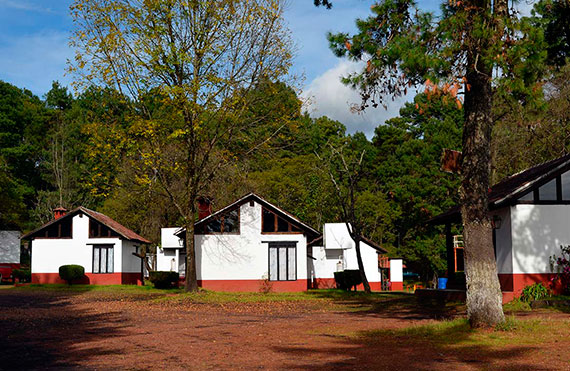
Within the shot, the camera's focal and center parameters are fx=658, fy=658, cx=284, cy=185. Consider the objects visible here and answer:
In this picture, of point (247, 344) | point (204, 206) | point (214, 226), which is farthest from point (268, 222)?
point (247, 344)

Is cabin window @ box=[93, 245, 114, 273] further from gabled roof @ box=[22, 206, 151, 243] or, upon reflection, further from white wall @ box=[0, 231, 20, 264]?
white wall @ box=[0, 231, 20, 264]

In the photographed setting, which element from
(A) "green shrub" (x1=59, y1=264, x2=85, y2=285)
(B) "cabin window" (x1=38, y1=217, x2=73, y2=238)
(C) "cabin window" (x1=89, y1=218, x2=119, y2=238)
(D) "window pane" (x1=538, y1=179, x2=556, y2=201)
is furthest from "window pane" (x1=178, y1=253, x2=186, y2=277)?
(D) "window pane" (x1=538, y1=179, x2=556, y2=201)

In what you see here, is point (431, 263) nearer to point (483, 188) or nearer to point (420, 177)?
point (420, 177)

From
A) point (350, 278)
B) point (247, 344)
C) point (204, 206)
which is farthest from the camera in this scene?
point (204, 206)

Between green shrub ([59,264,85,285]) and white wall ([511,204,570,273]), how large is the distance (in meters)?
32.1

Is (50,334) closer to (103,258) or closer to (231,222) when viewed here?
(231,222)

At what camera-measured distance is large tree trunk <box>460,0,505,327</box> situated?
45.7 ft

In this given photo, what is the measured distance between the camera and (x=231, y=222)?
3900cm

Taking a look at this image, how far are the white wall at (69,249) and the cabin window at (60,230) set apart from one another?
0.32m

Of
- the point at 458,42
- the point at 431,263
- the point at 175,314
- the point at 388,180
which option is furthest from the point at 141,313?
the point at 388,180

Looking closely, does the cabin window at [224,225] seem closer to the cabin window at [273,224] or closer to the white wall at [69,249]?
the cabin window at [273,224]

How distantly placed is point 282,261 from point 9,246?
27.1 m

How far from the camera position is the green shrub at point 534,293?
2144 cm

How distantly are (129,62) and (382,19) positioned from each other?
17.7 m
